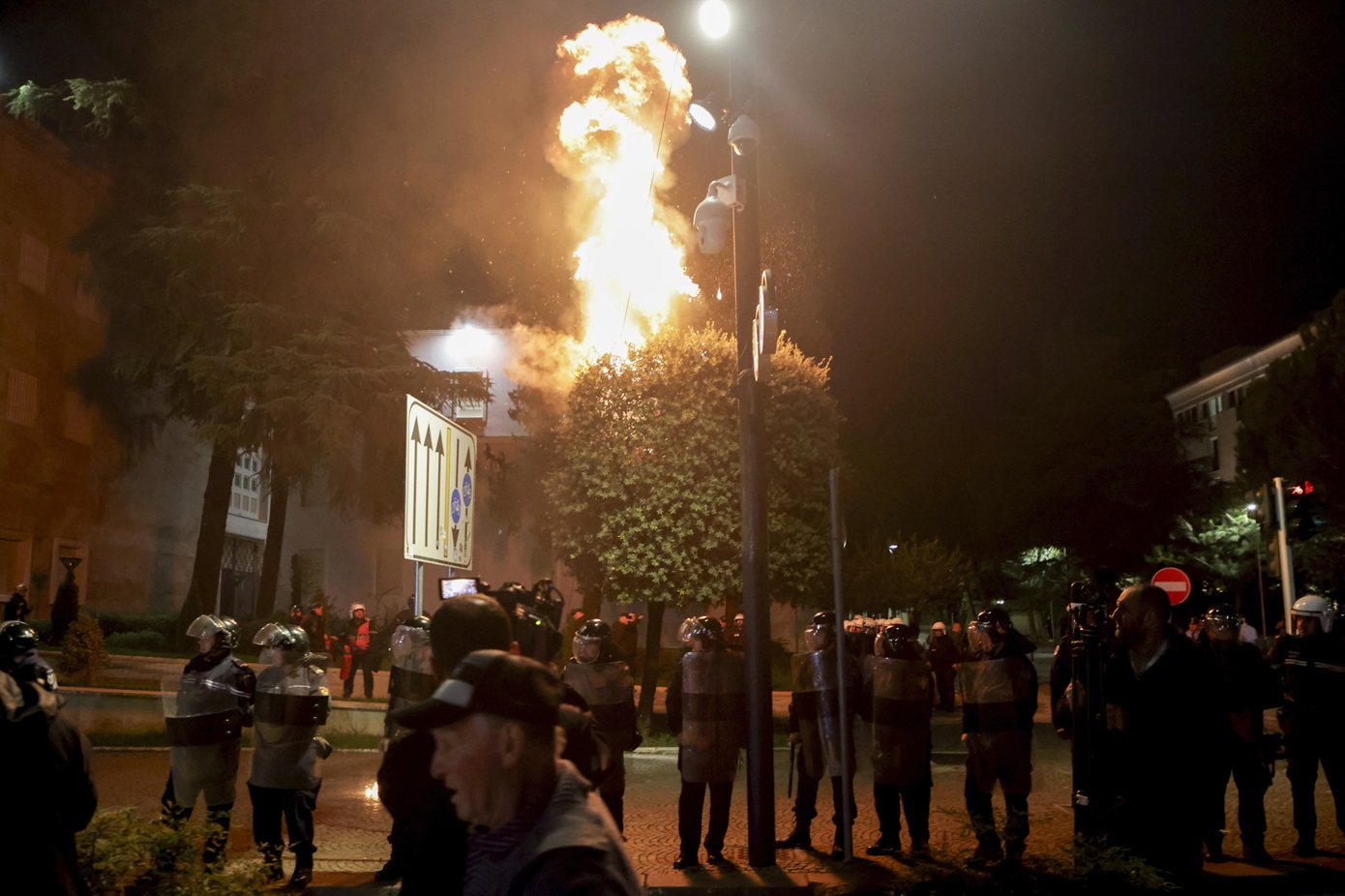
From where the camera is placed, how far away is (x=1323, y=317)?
3731 cm

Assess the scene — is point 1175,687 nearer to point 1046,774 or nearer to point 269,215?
point 1046,774

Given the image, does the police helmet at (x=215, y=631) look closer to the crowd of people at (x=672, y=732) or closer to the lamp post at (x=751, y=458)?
the crowd of people at (x=672, y=732)

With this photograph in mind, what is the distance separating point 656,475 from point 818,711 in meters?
9.41

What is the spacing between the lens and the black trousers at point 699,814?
8180mm

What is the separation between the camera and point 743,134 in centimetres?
852

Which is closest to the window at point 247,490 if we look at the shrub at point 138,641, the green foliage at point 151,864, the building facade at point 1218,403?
the shrub at point 138,641

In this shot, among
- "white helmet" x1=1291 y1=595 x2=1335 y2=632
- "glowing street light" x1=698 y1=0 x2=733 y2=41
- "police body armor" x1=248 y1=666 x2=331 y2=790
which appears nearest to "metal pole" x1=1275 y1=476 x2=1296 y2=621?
"white helmet" x1=1291 y1=595 x2=1335 y2=632

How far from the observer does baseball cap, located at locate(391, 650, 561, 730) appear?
2082 mm

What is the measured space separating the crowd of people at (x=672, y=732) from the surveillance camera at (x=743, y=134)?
387 centimetres

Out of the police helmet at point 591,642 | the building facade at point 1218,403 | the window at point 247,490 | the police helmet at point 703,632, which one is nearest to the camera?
the police helmet at point 591,642

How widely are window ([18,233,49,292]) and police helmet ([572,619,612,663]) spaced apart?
24.0 metres

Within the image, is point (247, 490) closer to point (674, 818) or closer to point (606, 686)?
point (674, 818)

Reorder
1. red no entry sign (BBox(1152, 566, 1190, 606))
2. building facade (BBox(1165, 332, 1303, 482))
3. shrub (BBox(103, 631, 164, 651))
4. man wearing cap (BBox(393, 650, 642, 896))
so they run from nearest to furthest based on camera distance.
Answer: man wearing cap (BBox(393, 650, 642, 896)) < red no entry sign (BBox(1152, 566, 1190, 606)) < shrub (BBox(103, 631, 164, 651)) < building facade (BBox(1165, 332, 1303, 482))

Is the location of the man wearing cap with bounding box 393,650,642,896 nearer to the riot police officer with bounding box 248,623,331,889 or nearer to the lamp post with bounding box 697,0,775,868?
the riot police officer with bounding box 248,623,331,889
